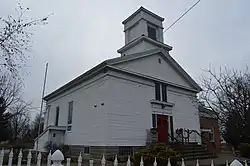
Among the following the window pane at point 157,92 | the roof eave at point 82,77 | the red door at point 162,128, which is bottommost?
the red door at point 162,128

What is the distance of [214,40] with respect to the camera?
14.9 m

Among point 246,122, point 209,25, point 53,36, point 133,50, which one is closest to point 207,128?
point 133,50

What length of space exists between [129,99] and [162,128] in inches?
145

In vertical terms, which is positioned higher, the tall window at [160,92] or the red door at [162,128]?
the tall window at [160,92]

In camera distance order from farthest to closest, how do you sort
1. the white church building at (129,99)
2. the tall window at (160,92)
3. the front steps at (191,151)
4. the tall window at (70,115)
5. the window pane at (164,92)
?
the tall window at (70,115) < the window pane at (164,92) < the tall window at (160,92) < the front steps at (191,151) < the white church building at (129,99)

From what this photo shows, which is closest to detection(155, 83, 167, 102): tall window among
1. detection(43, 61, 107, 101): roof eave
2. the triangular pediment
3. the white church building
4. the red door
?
the white church building

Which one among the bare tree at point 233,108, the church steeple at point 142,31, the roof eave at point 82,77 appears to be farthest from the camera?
the church steeple at point 142,31

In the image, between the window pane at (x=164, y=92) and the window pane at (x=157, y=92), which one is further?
the window pane at (x=164, y=92)

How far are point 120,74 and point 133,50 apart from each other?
238 inches

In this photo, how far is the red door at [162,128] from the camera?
16.7 metres

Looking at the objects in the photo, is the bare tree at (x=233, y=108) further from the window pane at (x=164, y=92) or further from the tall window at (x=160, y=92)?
the window pane at (x=164, y=92)

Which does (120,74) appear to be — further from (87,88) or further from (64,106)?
(64,106)

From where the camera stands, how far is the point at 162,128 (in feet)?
55.8

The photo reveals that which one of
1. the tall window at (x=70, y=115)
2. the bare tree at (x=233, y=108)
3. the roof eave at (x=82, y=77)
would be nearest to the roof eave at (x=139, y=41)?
the roof eave at (x=82, y=77)
